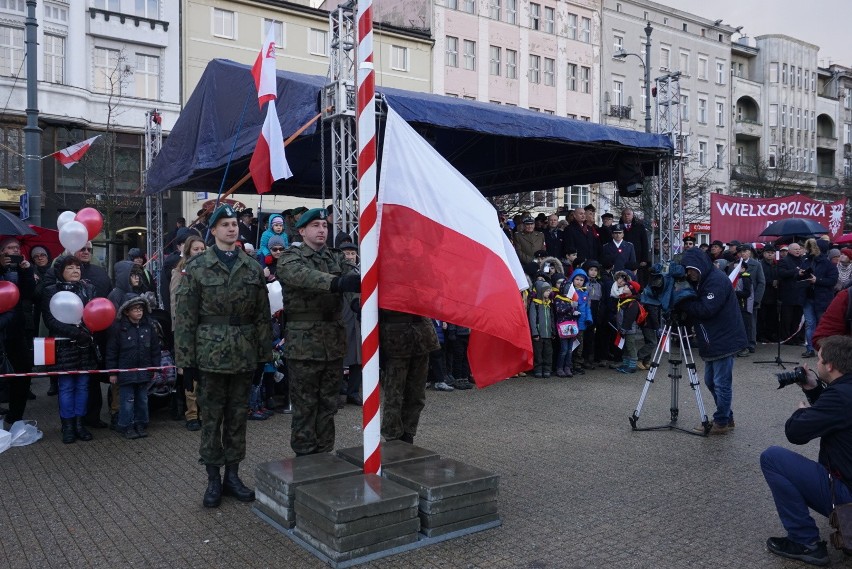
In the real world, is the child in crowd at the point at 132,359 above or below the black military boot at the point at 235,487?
above

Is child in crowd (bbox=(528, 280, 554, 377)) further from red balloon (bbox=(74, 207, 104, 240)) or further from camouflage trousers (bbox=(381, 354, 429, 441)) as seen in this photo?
red balloon (bbox=(74, 207, 104, 240))

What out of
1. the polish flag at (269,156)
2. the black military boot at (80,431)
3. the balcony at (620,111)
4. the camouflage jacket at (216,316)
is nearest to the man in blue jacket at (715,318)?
the camouflage jacket at (216,316)

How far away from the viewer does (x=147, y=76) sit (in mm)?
29547

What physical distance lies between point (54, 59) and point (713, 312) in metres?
27.7

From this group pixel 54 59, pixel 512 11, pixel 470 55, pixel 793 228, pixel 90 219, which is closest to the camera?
pixel 90 219

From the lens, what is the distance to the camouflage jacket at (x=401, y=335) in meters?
6.00

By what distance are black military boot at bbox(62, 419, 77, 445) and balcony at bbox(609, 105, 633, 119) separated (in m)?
43.5

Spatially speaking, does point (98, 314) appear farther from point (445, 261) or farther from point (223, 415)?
point (445, 261)

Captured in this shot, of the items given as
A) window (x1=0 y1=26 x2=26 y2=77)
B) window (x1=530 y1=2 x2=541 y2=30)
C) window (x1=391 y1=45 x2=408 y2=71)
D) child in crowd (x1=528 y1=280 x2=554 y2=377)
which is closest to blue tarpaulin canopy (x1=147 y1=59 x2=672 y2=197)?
child in crowd (x1=528 y1=280 x2=554 y2=377)

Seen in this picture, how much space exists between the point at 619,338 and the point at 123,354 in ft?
27.0

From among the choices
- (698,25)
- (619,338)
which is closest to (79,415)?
(619,338)

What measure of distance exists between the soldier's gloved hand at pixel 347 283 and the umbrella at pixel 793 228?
14.0 m

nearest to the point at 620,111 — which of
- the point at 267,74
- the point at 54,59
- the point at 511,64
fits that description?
the point at 511,64

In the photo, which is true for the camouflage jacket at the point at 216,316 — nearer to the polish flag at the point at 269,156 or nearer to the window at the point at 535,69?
the polish flag at the point at 269,156
